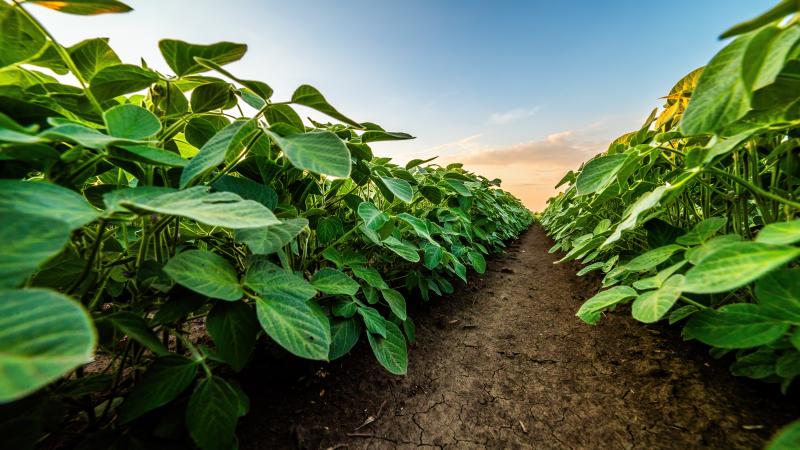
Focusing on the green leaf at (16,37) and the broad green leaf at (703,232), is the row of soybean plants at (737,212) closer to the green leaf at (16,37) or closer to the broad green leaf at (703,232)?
the broad green leaf at (703,232)

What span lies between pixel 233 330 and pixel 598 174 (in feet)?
2.91

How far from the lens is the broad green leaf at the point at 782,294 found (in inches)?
18.1

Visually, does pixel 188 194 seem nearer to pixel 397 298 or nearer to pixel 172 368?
pixel 172 368

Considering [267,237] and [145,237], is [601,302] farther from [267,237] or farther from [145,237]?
[145,237]

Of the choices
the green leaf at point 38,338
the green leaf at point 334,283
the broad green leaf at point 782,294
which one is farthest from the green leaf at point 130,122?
the broad green leaf at point 782,294

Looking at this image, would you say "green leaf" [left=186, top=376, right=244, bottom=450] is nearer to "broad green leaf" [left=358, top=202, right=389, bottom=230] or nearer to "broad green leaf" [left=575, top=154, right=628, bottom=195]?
"broad green leaf" [left=358, top=202, right=389, bottom=230]

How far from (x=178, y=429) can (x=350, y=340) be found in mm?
405

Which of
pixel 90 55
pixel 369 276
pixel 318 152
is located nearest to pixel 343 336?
pixel 369 276

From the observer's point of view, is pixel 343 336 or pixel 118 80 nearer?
pixel 118 80

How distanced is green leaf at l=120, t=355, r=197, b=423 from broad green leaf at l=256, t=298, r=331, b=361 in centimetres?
16

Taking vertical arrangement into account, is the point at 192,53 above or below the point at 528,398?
above

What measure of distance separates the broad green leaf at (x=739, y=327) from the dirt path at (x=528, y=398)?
12.9 inches

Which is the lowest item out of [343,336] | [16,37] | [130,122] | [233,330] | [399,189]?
[343,336]

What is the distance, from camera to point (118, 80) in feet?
1.82
